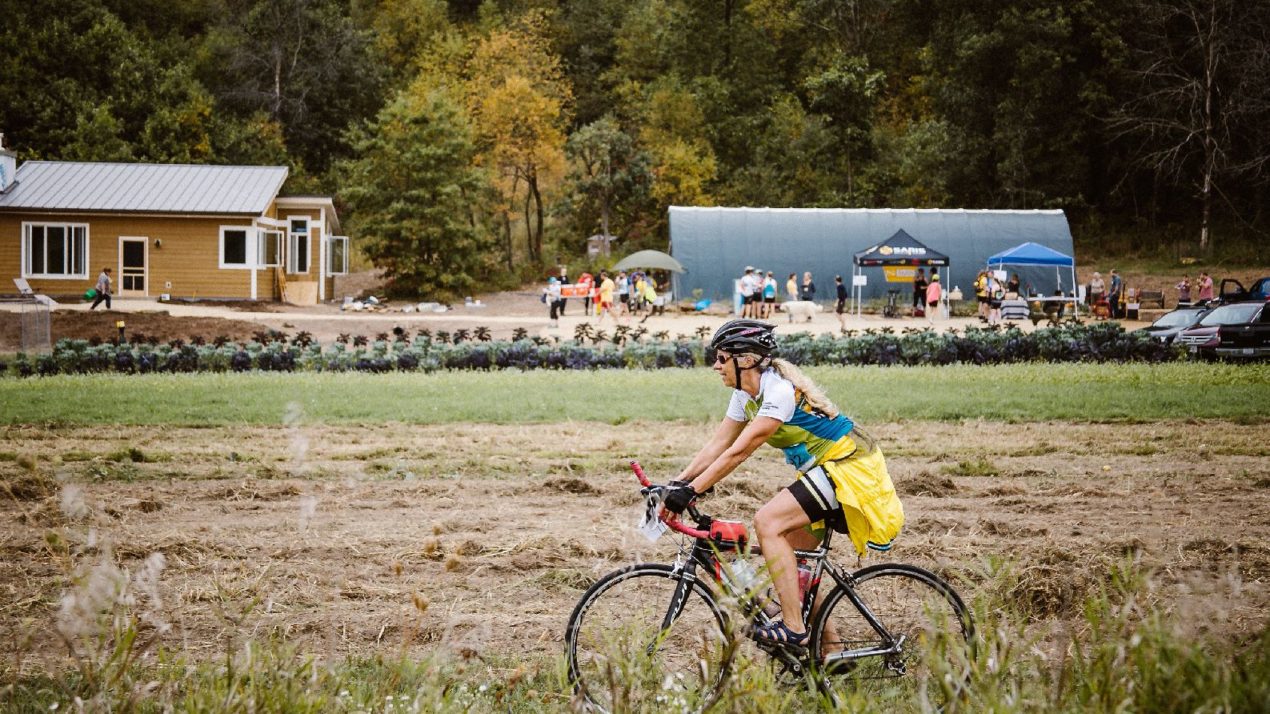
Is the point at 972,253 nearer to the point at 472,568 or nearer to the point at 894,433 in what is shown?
the point at 894,433

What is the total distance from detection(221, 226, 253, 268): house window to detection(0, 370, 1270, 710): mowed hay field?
1194 inches

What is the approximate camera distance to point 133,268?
4425 centimetres

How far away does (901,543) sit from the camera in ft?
29.3

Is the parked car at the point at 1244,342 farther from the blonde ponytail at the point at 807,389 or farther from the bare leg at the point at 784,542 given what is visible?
the bare leg at the point at 784,542

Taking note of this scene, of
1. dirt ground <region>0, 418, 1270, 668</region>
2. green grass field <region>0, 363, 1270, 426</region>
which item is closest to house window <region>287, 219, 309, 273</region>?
green grass field <region>0, 363, 1270, 426</region>

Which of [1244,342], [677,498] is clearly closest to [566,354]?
[1244,342]

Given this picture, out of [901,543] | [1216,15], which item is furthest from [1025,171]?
[901,543]

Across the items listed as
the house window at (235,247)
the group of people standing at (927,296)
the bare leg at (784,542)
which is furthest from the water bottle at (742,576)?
the house window at (235,247)

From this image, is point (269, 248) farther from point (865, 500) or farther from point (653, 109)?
point (865, 500)

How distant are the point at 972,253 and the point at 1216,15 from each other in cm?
1914

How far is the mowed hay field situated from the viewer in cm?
665

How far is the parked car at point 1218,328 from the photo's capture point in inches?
1020

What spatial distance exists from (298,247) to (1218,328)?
1400 inches

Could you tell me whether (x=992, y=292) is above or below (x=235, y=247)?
below
